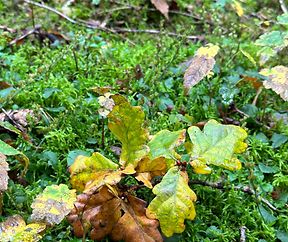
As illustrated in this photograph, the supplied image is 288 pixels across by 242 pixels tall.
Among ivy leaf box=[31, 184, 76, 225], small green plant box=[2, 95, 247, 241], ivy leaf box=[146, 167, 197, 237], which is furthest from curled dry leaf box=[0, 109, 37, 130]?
ivy leaf box=[146, 167, 197, 237]

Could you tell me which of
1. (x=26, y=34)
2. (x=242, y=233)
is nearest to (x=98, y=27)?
(x=26, y=34)

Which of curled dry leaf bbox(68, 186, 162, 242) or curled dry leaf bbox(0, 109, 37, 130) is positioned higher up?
curled dry leaf bbox(0, 109, 37, 130)

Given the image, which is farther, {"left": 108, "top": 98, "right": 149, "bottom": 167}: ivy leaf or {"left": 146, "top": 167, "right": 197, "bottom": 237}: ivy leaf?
{"left": 108, "top": 98, "right": 149, "bottom": 167}: ivy leaf

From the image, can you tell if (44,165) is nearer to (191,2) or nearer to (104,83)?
(104,83)

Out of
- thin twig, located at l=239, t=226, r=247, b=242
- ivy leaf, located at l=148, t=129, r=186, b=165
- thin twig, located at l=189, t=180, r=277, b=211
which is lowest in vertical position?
thin twig, located at l=239, t=226, r=247, b=242

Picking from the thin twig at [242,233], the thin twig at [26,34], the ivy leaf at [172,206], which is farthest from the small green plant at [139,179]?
the thin twig at [26,34]

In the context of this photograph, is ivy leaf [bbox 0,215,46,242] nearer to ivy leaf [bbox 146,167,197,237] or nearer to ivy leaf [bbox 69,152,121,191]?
ivy leaf [bbox 69,152,121,191]

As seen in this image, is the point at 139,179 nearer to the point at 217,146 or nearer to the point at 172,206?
the point at 172,206

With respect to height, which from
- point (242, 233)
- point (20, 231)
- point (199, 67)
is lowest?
point (242, 233)
